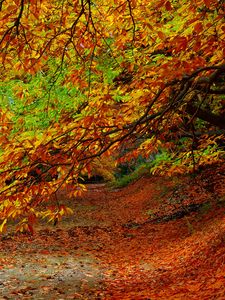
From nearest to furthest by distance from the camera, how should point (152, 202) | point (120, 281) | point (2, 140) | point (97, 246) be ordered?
1. point (2, 140)
2. point (120, 281)
3. point (97, 246)
4. point (152, 202)

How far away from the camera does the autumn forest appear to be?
4.33 metres

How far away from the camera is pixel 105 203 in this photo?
80.5ft

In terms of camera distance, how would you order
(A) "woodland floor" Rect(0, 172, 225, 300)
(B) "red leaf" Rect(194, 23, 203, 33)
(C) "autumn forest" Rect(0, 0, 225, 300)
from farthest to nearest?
1. (A) "woodland floor" Rect(0, 172, 225, 300)
2. (B) "red leaf" Rect(194, 23, 203, 33)
3. (C) "autumn forest" Rect(0, 0, 225, 300)

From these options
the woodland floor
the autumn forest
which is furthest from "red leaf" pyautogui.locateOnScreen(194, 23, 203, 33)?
the woodland floor

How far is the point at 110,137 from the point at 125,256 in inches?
302

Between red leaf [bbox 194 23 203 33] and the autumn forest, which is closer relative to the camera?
the autumn forest

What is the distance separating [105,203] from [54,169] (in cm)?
2057

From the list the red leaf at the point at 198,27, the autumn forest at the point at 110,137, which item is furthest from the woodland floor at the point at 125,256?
the red leaf at the point at 198,27

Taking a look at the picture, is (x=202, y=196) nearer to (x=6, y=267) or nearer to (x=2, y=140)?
(x=6, y=267)

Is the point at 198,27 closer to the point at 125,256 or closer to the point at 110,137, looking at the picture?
the point at 110,137

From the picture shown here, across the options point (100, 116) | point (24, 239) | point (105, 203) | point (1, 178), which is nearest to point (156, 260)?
point (24, 239)

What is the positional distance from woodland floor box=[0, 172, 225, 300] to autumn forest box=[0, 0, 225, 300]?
0.05 meters

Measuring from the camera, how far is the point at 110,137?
18.4ft

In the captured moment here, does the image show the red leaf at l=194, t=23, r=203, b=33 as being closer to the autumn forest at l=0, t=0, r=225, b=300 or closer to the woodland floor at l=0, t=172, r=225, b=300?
the autumn forest at l=0, t=0, r=225, b=300
